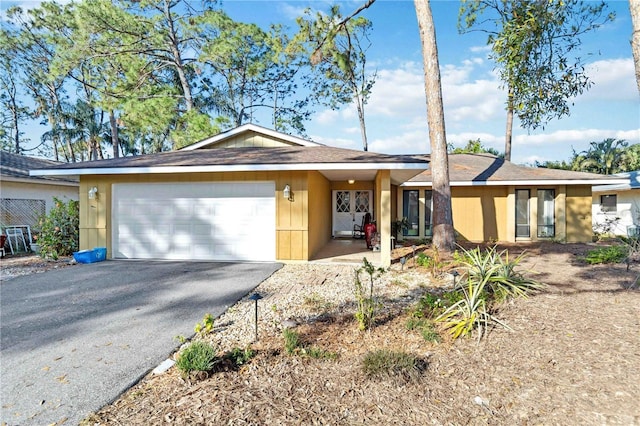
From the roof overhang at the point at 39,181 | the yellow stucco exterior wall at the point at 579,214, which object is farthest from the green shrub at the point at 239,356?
the yellow stucco exterior wall at the point at 579,214

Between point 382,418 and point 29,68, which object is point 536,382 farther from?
point 29,68

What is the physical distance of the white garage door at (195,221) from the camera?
8.33m

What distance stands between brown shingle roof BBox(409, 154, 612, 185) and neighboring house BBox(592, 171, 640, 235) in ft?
9.27

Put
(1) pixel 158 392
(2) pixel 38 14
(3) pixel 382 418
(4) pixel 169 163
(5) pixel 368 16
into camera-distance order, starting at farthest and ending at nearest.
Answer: (5) pixel 368 16, (2) pixel 38 14, (4) pixel 169 163, (1) pixel 158 392, (3) pixel 382 418

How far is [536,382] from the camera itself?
2689 mm

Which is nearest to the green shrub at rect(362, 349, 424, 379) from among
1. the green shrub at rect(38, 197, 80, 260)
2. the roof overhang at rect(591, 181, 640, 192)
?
the green shrub at rect(38, 197, 80, 260)

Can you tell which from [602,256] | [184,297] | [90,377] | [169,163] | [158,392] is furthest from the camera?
[169,163]

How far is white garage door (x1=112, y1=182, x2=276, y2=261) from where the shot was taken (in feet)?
27.3

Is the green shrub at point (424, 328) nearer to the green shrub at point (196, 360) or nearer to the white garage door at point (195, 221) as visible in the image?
the green shrub at point (196, 360)

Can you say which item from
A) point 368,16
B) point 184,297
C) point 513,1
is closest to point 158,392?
point 184,297

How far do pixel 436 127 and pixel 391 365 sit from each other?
7190 millimetres

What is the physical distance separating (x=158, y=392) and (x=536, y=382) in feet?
10.1

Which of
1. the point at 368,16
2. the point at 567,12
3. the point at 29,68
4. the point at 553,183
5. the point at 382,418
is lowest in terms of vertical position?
the point at 382,418

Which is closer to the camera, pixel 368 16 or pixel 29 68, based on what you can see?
pixel 368 16
